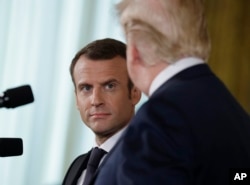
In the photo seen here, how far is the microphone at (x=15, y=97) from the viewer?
3.63 feet

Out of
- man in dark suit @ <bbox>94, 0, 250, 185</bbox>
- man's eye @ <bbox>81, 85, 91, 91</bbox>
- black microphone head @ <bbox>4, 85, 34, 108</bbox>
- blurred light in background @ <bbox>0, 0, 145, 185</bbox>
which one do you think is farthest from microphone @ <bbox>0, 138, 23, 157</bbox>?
blurred light in background @ <bbox>0, 0, 145, 185</bbox>

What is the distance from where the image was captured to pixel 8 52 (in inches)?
88.4

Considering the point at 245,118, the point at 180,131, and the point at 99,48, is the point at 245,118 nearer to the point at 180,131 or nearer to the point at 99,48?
the point at 180,131

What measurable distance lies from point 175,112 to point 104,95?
705 mm

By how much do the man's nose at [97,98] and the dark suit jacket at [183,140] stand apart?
1.99 feet

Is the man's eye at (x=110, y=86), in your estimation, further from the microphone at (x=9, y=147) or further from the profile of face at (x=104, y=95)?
the microphone at (x=9, y=147)

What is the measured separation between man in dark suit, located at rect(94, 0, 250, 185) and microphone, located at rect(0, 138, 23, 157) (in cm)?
25

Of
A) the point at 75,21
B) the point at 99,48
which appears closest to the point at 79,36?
the point at 75,21

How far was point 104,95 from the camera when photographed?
1.68 m

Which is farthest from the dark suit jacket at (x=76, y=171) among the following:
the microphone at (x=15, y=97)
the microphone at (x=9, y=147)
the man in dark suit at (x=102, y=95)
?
the microphone at (x=15, y=97)

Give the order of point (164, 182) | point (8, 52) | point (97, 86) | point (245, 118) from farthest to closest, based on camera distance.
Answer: point (8, 52)
point (97, 86)
point (245, 118)
point (164, 182)

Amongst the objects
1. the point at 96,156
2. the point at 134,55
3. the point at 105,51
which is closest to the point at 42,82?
the point at 105,51

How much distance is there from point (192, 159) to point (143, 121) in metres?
0.11

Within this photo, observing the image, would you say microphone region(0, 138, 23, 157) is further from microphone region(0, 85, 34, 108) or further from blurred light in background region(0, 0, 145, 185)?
blurred light in background region(0, 0, 145, 185)
